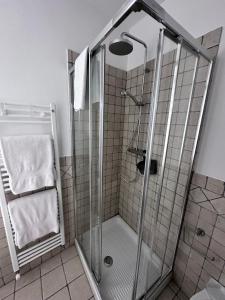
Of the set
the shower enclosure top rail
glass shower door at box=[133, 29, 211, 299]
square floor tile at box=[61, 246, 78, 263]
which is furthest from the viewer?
square floor tile at box=[61, 246, 78, 263]

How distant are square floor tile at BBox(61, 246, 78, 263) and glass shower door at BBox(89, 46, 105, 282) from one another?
0.38 metres

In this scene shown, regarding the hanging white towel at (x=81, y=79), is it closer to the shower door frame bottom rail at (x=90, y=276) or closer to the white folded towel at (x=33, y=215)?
the white folded towel at (x=33, y=215)

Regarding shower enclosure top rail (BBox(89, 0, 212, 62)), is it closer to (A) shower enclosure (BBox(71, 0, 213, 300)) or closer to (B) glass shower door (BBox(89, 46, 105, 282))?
(A) shower enclosure (BBox(71, 0, 213, 300))

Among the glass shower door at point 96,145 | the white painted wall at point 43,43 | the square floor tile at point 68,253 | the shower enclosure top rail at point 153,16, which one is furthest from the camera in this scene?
the square floor tile at point 68,253

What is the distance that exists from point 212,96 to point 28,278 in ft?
7.51

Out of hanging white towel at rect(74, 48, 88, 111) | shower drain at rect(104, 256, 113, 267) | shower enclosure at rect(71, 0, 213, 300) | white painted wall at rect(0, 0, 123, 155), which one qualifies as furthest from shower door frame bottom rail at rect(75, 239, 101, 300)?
hanging white towel at rect(74, 48, 88, 111)

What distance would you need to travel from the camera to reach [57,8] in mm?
1149

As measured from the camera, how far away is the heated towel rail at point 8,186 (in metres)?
1.09

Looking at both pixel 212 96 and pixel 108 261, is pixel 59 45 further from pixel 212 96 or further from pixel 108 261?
pixel 108 261

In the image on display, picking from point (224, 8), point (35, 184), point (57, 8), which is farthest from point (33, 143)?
point (224, 8)

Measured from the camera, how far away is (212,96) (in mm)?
980

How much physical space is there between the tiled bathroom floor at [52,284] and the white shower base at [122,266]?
0.20 metres

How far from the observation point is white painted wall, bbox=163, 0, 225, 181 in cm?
93

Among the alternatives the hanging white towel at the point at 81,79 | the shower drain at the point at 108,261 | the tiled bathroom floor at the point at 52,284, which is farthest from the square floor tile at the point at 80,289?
the hanging white towel at the point at 81,79
